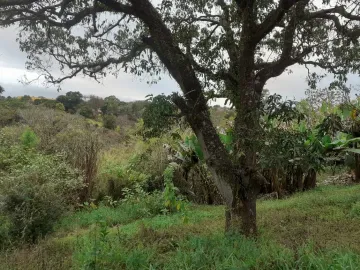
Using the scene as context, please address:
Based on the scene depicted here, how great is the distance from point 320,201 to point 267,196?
96.8 inches

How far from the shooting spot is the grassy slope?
13.4 feet

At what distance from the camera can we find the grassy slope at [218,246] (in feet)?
13.4

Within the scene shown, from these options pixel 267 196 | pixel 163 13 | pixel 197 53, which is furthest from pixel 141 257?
pixel 267 196

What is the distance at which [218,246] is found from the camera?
4.69 metres

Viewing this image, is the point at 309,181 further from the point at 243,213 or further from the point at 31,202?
the point at 31,202

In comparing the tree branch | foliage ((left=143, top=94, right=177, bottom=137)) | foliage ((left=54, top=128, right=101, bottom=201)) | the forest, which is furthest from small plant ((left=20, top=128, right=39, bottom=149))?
the tree branch

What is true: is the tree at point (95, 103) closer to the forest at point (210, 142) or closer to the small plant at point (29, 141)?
the small plant at point (29, 141)

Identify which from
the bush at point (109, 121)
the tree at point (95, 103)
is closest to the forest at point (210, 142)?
the bush at point (109, 121)

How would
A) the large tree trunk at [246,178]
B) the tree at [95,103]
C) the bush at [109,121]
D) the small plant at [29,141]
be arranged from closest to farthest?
the large tree trunk at [246,178], the small plant at [29,141], the bush at [109,121], the tree at [95,103]

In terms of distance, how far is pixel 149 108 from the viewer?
5000mm

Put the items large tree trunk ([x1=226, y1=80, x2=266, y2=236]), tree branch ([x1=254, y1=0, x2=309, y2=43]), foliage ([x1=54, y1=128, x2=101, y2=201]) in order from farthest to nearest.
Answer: foliage ([x1=54, y1=128, x2=101, y2=201])
large tree trunk ([x1=226, y1=80, x2=266, y2=236])
tree branch ([x1=254, y1=0, x2=309, y2=43])

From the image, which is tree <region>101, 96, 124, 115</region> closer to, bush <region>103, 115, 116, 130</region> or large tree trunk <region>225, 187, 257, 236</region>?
bush <region>103, 115, 116, 130</region>

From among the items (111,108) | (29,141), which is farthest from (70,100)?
(29,141)

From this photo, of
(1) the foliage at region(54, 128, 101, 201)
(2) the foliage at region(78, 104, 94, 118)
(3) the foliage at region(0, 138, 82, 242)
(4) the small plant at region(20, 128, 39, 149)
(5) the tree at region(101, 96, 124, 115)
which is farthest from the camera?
(2) the foliage at region(78, 104, 94, 118)
